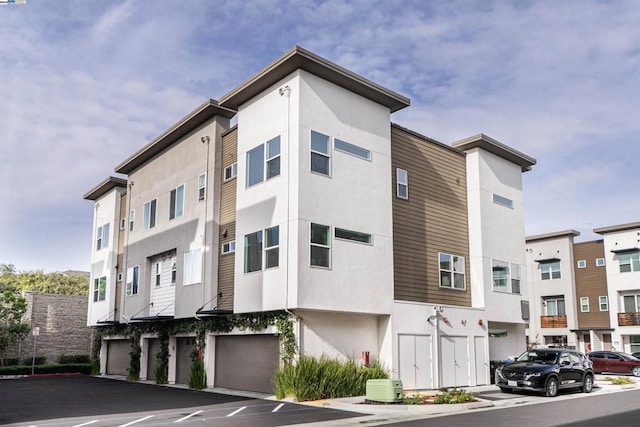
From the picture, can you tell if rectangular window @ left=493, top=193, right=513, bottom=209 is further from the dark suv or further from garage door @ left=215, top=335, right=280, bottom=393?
garage door @ left=215, top=335, right=280, bottom=393

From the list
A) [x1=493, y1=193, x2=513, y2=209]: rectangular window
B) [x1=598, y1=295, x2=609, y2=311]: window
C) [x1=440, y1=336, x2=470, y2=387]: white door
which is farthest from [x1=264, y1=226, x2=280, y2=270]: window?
[x1=598, y1=295, x2=609, y2=311]: window

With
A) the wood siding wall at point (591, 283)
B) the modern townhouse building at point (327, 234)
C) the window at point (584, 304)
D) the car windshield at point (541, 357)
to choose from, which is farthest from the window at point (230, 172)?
the window at point (584, 304)

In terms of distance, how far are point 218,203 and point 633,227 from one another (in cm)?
3045

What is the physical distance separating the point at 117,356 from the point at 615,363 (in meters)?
26.4

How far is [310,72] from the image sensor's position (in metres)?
20.5

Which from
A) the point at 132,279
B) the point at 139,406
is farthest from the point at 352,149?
the point at 132,279

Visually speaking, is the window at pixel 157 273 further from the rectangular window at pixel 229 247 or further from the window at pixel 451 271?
the window at pixel 451 271

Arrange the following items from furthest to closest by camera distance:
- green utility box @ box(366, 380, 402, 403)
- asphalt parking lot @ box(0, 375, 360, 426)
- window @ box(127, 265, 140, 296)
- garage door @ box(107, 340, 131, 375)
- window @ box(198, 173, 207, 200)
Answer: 1. garage door @ box(107, 340, 131, 375)
2. window @ box(127, 265, 140, 296)
3. window @ box(198, 173, 207, 200)
4. green utility box @ box(366, 380, 402, 403)
5. asphalt parking lot @ box(0, 375, 360, 426)

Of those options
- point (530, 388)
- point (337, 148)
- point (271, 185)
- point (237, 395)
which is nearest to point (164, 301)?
point (237, 395)

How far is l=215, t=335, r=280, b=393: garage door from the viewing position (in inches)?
805

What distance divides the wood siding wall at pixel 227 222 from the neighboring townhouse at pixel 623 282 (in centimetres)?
2979

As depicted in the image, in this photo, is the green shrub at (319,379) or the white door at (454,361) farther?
the white door at (454,361)

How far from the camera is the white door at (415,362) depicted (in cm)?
2142

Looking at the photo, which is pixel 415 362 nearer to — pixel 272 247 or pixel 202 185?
pixel 272 247
